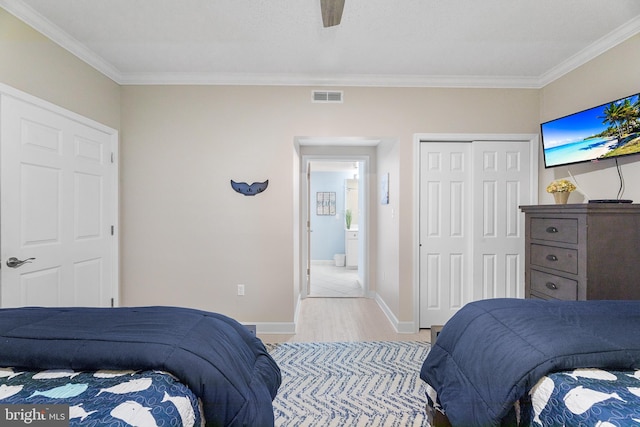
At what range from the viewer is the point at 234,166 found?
3.40 meters

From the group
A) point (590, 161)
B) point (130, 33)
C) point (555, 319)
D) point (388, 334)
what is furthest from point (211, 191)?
point (590, 161)

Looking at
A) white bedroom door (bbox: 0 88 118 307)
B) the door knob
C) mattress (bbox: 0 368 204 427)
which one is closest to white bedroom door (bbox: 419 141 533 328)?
mattress (bbox: 0 368 204 427)

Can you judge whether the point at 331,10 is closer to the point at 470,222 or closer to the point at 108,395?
the point at 108,395

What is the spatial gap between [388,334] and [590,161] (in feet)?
7.73

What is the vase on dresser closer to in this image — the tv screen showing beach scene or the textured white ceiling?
the tv screen showing beach scene

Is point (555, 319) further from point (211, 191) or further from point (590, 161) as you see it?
point (211, 191)

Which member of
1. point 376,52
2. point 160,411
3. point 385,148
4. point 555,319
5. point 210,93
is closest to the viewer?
point 160,411

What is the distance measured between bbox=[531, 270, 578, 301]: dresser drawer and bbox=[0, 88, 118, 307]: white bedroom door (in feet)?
12.3

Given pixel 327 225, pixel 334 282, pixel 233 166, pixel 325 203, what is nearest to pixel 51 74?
pixel 233 166

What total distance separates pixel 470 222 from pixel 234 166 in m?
2.58

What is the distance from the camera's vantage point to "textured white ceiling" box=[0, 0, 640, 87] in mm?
2236

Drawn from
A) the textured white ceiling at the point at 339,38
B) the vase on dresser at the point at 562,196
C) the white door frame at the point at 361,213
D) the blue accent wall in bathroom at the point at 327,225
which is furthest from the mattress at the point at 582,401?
the blue accent wall in bathroom at the point at 327,225

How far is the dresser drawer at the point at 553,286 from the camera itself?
224cm

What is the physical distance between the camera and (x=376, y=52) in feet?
9.36
